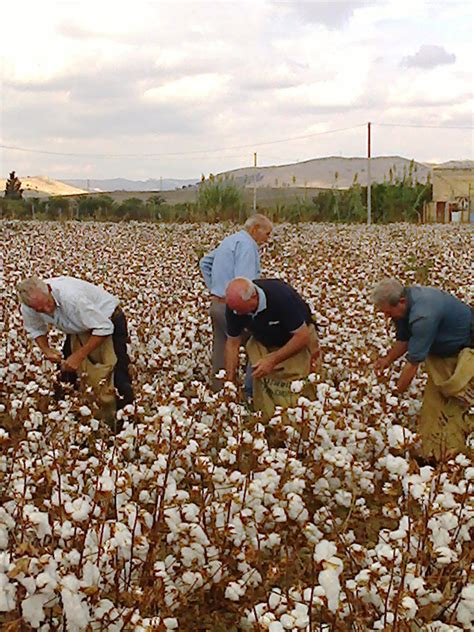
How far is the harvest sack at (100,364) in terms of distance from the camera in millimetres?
6121

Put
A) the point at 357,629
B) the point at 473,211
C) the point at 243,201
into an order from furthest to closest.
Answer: the point at 473,211 → the point at 243,201 → the point at 357,629

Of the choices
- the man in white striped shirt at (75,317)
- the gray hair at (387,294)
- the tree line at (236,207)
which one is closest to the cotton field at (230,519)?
the man in white striped shirt at (75,317)

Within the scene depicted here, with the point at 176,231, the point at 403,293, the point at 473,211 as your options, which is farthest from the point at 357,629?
the point at 473,211

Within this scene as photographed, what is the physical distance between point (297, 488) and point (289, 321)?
229cm

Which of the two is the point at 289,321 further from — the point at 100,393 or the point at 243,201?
the point at 243,201

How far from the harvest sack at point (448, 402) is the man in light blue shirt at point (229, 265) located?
1.49 meters

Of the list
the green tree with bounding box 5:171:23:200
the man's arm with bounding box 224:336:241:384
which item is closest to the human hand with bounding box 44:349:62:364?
the man's arm with bounding box 224:336:241:384

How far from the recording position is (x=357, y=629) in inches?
115

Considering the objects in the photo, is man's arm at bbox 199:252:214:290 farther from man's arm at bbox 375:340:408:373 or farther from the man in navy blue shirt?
man's arm at bbox 375:340:408:373

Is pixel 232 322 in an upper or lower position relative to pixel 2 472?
upper

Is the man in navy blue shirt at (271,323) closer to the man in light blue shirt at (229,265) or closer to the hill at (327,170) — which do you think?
the man in light blue shirt at (229,265)

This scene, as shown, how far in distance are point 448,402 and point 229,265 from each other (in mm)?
1900

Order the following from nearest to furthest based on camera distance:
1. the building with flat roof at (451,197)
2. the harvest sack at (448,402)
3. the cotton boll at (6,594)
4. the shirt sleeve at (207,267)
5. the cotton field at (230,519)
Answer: the cotton boll at (6,594) → the cotton field at (230,519) → the harvest sack at (448,402) → the shirt sleeve at (207,267) → the building with flat roof at (451,197)

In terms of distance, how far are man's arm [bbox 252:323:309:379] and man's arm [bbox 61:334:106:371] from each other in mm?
1044
